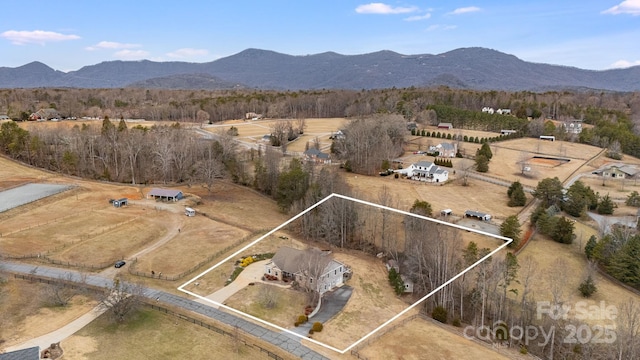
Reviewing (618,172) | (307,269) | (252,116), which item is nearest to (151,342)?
(307,269)

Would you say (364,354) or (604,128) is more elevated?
(604,128)

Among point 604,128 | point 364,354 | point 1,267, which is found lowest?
point 364,354

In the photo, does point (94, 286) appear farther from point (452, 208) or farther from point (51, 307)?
point (452, 208)

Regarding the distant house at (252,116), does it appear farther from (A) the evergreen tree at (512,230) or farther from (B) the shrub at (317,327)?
(B) the shrub at (317,327)

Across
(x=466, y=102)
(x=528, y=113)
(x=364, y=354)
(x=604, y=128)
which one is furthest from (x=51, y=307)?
(x=466, y=102)

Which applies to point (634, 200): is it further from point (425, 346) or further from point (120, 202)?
point (120, 202)

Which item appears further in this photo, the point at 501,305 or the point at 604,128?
the point at 604,128

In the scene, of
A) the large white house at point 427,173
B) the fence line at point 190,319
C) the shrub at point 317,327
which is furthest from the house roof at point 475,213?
the fence line at point 190,319
